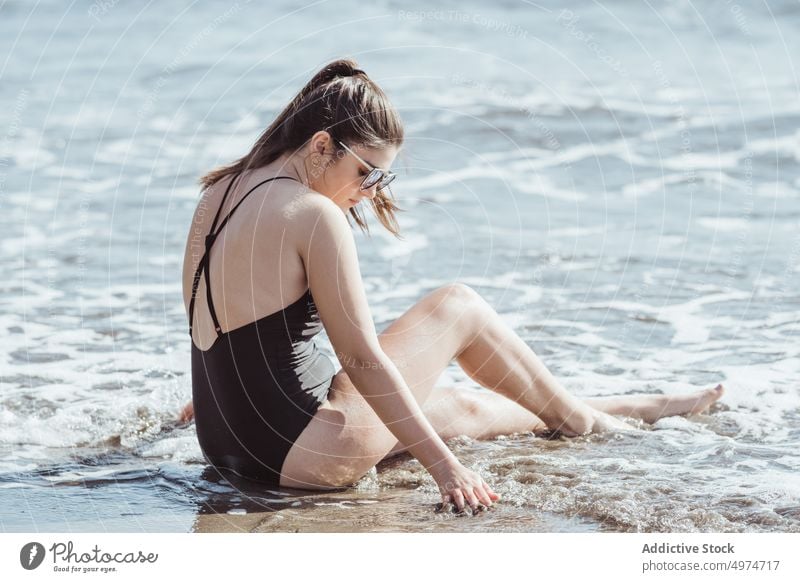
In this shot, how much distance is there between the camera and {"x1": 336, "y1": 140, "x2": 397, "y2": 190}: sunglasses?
3607 millimetres

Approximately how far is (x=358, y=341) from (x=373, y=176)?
0.62m

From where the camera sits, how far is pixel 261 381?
11.9 feet

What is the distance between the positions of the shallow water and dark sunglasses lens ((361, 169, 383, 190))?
23 centimetres

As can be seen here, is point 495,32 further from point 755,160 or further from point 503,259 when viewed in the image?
point 503,259

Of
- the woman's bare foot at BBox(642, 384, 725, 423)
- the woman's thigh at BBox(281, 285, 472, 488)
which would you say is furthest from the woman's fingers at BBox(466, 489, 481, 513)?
the woman's bare foot at BBox(642, 384, 725, 423)

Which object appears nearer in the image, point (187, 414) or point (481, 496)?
point (481, 496)

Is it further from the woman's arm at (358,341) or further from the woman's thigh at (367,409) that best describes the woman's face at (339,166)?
the woman's thigh at (367,409)

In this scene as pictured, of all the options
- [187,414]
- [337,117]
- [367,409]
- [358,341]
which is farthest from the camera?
[187,414]

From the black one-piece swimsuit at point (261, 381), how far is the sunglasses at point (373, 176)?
0.90 ft

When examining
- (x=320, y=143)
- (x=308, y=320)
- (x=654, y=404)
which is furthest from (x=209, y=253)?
(x=654, y=404)

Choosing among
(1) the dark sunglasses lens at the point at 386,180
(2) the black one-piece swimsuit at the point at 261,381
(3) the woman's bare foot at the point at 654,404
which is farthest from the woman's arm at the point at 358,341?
(3) the woman's bare foot at the point at 654,404

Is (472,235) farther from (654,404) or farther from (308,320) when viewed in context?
(308,320)

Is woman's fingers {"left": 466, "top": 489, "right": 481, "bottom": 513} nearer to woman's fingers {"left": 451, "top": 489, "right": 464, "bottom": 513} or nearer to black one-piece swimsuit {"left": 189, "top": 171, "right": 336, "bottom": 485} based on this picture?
woman's fingers {"left": 451, "top": 489, "right": 464, "bottom": 513}
